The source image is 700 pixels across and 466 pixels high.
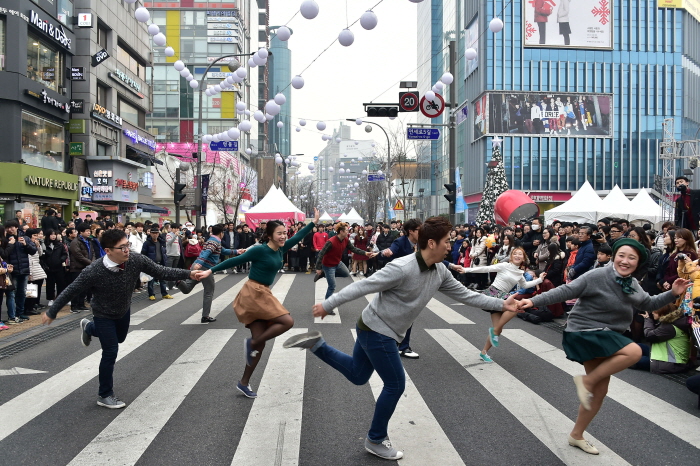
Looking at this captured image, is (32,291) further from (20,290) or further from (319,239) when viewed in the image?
(319,239)

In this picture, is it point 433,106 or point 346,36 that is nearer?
point 346,36

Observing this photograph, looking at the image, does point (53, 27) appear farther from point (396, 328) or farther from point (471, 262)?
point (396, 328)

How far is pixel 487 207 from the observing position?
47.9 meters

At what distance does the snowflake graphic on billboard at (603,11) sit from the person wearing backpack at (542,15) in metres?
5.23

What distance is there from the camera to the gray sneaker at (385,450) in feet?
14.5

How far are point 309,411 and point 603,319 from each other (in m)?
2.72

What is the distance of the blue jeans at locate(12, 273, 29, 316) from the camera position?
1092 cm

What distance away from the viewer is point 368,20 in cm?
1336

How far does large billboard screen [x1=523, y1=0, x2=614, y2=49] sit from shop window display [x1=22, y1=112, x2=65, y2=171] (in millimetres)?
53284

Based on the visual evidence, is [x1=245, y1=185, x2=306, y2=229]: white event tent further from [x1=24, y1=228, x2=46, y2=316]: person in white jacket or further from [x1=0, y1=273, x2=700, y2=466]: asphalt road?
[x1=0, y1=273, x2=700, y2=466]: asphalt road

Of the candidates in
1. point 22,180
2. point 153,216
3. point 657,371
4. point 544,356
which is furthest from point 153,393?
point 153,216

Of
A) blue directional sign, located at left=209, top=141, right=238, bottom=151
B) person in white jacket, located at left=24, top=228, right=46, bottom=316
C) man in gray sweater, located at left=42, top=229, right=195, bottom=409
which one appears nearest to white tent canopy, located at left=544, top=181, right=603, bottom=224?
blue directional sign, located at left=209, top=141, right=238, bottom=151

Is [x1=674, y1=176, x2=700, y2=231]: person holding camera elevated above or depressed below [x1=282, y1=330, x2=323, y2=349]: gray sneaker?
above

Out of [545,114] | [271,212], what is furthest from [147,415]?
[545,114]
